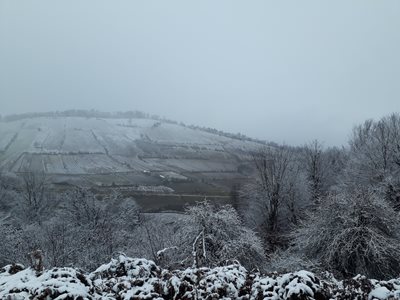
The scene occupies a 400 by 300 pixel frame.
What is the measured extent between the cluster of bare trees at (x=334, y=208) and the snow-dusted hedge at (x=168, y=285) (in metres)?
9.36

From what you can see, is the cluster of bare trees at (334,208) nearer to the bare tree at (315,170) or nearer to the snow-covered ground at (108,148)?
the bare tree at (315,170)

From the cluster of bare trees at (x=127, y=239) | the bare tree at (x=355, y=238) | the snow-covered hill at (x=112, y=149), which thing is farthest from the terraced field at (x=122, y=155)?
the bare tree at (x=355, y=238)

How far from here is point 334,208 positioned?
16219 millimetres

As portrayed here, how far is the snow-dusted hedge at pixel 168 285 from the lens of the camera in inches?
170

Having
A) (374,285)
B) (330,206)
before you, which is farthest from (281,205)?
(374,285)

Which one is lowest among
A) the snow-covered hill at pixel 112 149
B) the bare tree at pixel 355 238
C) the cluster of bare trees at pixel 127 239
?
the cluster of bare trees at pixel 127 239

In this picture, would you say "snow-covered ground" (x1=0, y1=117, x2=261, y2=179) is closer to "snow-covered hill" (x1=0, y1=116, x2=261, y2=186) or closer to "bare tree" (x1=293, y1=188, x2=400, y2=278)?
"snow-covered hill" (x1=0, y1=116, x2=261, y2=186)

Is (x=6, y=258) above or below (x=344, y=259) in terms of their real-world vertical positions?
below

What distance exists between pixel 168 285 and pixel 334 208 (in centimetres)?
1319

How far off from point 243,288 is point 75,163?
236ft

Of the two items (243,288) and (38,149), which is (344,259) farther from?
(38,149)

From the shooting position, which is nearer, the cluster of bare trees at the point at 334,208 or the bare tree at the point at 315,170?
the cluster of bare trees at the point at 334,208

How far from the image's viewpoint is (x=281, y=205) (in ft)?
105

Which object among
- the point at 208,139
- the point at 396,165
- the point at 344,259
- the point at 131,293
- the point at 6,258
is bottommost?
the point at 6,258
